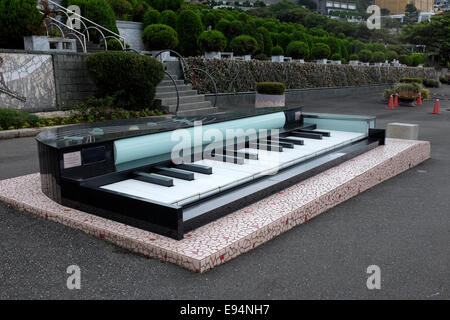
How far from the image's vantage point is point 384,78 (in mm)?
30438

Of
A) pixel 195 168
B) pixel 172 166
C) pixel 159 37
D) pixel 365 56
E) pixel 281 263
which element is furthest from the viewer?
Answer: pixel 365 56

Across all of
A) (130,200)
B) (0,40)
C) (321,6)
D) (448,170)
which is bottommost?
(448,170)

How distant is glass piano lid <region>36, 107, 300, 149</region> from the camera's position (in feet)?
13.0

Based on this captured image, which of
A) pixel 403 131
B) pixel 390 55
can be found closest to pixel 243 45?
pixel 403 131

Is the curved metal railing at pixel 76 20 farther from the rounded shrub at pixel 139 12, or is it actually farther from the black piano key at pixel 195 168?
the black piano key at pixel 195 168

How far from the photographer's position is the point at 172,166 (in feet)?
15.3

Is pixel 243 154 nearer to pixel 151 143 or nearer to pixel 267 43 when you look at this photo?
pixel 151 143

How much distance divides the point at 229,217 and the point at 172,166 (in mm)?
1328

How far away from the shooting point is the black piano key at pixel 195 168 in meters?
4.35

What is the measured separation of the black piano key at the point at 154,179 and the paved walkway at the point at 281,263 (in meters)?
0.80

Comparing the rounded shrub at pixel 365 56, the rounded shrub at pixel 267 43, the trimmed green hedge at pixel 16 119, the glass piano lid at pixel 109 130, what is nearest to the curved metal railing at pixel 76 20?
the trimmed green hedge at pixel 16 119
